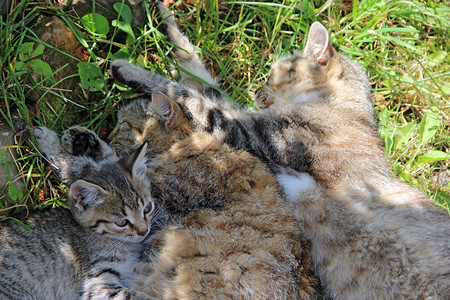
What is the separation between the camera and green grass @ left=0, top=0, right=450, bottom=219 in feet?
15.1

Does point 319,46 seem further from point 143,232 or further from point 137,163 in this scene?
point 143,232

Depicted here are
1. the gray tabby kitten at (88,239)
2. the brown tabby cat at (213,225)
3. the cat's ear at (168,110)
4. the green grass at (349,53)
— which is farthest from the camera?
the green grass at (349,53)

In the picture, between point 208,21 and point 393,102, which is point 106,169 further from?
point 393,102

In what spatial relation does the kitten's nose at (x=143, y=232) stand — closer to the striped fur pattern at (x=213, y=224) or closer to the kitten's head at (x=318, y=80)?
the striped fur pattern at (x=213, y=224)

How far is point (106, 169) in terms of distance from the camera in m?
3.86

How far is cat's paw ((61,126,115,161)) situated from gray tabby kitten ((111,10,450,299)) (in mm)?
674

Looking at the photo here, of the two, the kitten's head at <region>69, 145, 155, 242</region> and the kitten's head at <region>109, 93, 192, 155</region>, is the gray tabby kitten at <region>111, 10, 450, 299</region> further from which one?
the kitten's head at <region>69, 145, 155, 242</region>

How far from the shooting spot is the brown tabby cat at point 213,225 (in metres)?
3.46

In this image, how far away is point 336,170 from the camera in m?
3.98

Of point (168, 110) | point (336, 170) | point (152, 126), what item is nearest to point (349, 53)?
point (336, 170)

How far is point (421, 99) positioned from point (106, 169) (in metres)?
3.78

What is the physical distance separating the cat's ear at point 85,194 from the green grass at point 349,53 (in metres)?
1.09

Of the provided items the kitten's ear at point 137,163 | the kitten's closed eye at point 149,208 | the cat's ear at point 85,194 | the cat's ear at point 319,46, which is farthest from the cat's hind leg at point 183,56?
the cat's ear at point 85,194

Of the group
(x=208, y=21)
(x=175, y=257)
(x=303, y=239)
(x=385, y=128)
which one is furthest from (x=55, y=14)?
(x=385, y=128)
